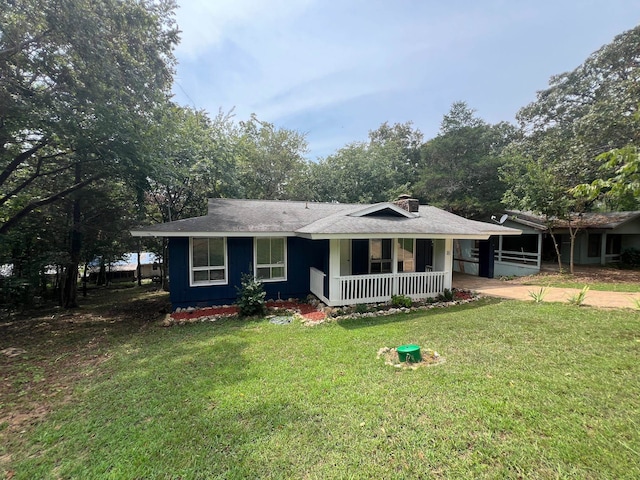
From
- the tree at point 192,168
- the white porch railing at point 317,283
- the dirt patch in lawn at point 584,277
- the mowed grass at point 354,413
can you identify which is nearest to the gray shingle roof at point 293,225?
the white porch railing at point 317,283

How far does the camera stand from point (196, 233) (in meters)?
8.25

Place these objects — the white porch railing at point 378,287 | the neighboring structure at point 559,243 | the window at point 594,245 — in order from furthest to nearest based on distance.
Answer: the window at point 594,245 → the neighboring structure at point 559,243 → the white porch railing at point 378,287

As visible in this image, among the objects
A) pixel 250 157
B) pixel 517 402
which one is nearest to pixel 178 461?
pixel 517 402

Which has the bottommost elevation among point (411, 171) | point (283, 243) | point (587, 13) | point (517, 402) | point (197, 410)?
point (197, 410)

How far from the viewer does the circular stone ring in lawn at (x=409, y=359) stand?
4641 mm

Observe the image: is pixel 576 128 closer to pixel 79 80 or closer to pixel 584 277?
pixel 584 277

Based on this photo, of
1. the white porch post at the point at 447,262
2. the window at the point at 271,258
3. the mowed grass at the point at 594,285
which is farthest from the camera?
the mowed grass at the point at 594,285

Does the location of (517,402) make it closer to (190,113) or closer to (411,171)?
(190,113)

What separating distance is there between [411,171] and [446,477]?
26.2 m

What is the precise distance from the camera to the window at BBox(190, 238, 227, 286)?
8938 mm

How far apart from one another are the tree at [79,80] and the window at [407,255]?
31.2ft

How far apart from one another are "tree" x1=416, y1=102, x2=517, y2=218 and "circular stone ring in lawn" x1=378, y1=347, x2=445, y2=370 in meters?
16.3

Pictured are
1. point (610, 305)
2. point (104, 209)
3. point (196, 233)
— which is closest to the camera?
point (610, 305)

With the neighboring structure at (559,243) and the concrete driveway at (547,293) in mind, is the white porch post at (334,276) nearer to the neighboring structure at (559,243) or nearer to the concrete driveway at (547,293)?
the concrete driveway at (547,293)
